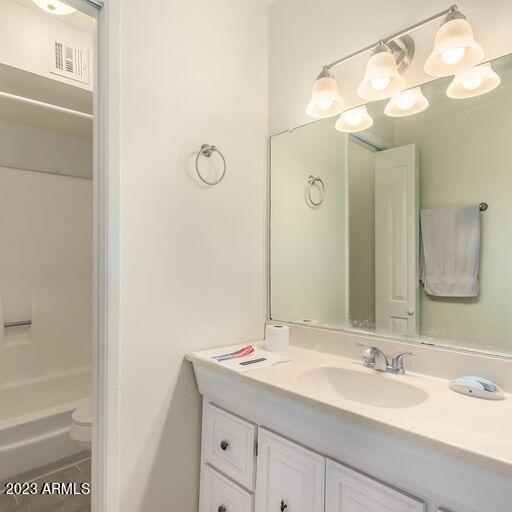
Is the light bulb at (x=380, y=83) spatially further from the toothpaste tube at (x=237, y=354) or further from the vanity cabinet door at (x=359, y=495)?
the vanity cabinet door at (x=359, y=495)

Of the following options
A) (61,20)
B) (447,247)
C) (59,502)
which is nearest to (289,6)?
(61,20)

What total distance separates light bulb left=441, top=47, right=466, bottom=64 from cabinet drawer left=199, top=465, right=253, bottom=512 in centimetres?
160

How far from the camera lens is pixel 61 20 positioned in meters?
1.86

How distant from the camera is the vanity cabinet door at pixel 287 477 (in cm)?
101

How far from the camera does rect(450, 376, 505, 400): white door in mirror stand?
38.8 inches

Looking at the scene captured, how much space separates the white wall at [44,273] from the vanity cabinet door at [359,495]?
2.41 m

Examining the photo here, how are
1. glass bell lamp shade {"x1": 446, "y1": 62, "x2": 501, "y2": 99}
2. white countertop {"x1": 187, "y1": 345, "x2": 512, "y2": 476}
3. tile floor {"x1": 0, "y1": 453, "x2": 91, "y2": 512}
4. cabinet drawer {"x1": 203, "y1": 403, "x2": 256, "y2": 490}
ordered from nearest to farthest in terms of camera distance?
white countertop {"x1": 187, "y1": 345, "x2": 512, "y2": 476}
glass bell lamp shade {"x1": 446, "y1": 62, "x2": 501, "y2": 99}
cabinet drawer {"x1": 203, "y1": 403, "x2": 256, "y2": 490}
tile floor {"x1": 0, "y1": 453, "x2": 91, "y2": 512}

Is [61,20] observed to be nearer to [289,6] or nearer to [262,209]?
[289,6]

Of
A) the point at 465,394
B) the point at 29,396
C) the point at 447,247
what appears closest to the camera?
the point at 465,394

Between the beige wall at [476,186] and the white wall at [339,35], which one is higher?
the white wall at [339,35]

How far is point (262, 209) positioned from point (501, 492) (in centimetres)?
138

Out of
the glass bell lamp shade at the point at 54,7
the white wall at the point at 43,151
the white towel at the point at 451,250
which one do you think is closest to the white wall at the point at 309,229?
the white towel at the point at 451,250

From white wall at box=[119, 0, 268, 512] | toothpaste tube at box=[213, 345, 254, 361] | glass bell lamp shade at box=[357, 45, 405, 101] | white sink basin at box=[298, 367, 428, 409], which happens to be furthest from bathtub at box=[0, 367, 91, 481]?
glass bell lamp shade at box=[357, 45, 405, 101]

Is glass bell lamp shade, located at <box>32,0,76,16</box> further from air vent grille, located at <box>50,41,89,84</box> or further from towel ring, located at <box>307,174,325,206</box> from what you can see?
towel ring, located at <box>307,174,325,206</box>
